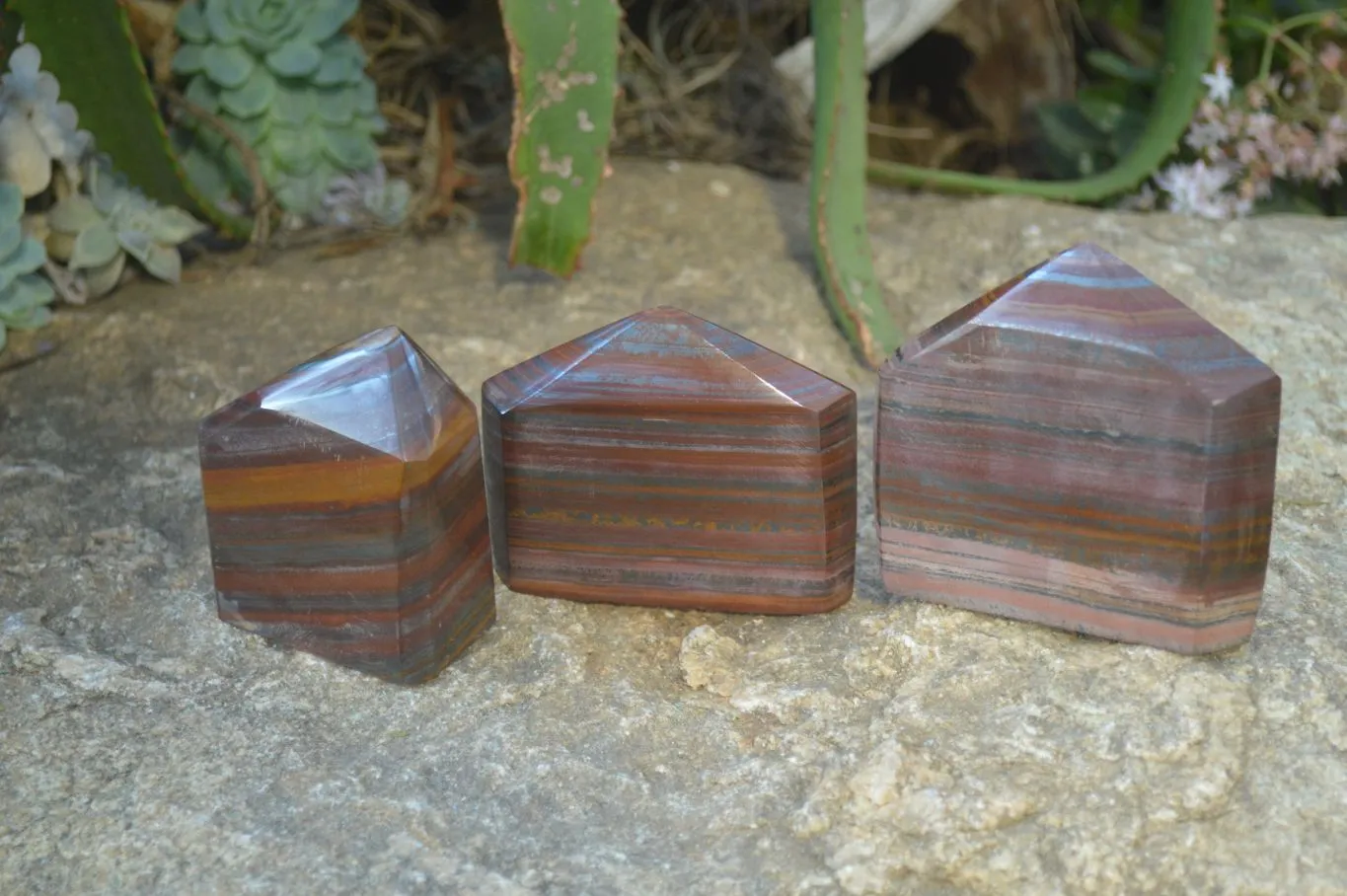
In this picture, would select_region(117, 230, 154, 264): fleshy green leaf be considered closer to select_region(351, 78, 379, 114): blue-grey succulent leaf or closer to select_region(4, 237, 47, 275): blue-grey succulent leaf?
select_region(4, 237, 47, 275): blue-grey succulent leaf

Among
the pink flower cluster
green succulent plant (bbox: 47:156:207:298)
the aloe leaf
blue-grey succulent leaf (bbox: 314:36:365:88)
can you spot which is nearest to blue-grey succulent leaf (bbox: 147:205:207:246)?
green succulent plant (bbox: 47:156:207:298)

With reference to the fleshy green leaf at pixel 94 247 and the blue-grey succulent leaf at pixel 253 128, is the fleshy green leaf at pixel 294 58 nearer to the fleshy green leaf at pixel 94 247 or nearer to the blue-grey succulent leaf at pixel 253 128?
the blue-grey succulent leaf at pixel 253 128

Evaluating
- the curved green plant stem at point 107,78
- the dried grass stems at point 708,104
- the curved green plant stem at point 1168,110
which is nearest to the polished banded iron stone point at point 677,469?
the curved green plant stem at point 107,78

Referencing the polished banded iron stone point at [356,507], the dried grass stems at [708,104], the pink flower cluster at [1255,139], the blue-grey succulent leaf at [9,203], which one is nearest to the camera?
the polished banded iron stone point at [356,507]

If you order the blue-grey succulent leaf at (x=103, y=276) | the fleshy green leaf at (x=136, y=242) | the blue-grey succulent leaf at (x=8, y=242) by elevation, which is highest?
the blue-grey succulent leaf at (x=8, y=242)

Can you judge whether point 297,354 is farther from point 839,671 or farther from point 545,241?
point 839,671

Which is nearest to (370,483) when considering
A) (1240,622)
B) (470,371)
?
(470,371)

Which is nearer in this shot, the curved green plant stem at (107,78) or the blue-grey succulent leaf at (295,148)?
the curved green plant stem at (107,78)
